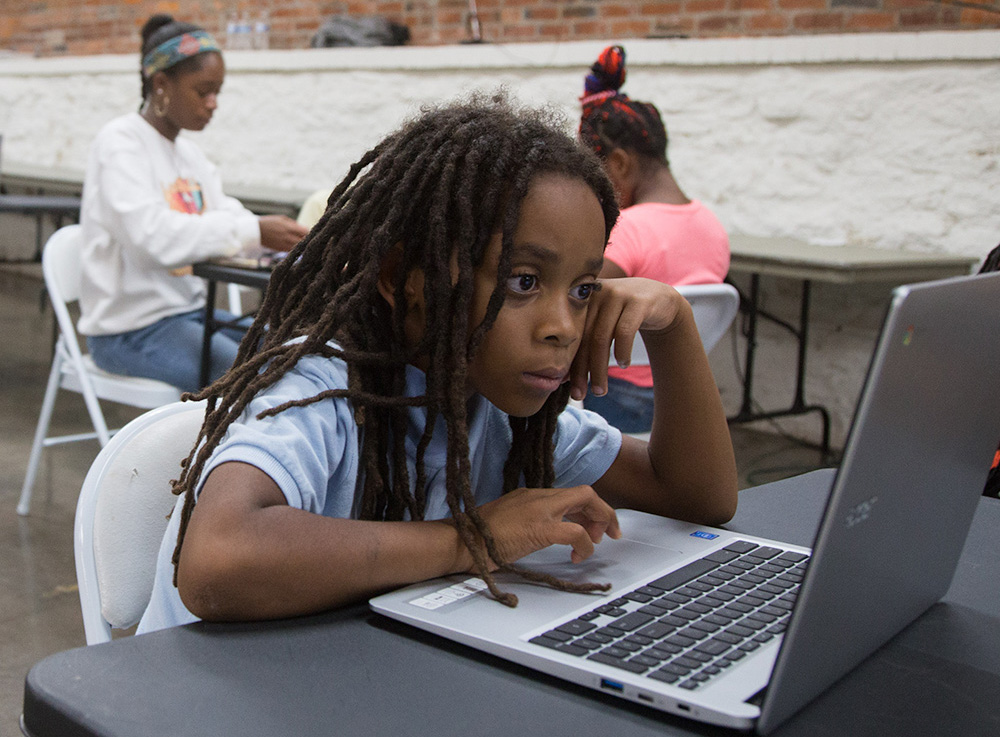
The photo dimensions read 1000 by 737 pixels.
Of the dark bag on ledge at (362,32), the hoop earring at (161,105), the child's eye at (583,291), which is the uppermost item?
the dark bag on ledge at (362,32)

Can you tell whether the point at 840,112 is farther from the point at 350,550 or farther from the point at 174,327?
the point at 350,550

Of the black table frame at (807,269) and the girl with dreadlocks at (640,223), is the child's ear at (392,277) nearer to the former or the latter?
the girl with dreadlocks at (640,223)

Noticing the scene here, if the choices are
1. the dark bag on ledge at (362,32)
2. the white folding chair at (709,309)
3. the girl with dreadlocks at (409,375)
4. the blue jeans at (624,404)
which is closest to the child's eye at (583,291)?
the girl with dreadlocks at (409,375)

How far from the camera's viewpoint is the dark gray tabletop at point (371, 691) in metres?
0.58

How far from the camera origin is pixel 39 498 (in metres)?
2.94

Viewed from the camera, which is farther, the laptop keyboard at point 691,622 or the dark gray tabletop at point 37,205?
the dark gray tabletop at point 37,205

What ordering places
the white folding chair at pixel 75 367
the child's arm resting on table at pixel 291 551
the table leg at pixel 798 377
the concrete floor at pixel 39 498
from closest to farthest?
the child's arm resting on table at pixel 291 551 → the concrete floor at pixel 39 498 → the white folding chair at pixel 75 367 → the table leg at pixel 798 377

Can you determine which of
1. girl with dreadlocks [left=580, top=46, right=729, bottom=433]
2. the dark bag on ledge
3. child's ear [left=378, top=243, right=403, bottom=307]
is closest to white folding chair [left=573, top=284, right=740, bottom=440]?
girl with dreadlocks [left=580, top=46, right=729, bottom=433]

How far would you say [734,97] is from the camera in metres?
3.85

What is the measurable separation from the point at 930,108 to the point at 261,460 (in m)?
3.24

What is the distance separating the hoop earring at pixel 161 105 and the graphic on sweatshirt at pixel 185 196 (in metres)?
0.18

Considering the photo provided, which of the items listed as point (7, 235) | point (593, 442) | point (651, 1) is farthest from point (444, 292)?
point (7, 235)

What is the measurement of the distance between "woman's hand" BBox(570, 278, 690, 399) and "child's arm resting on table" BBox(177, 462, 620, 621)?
219 mm

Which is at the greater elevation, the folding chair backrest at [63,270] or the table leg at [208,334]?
the folding chair backrest at [63,270]
